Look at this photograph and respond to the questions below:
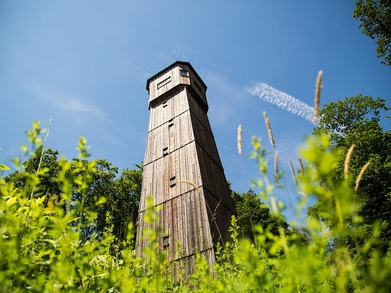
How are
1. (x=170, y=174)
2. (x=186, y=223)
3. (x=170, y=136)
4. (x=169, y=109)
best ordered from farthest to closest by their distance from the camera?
(x=169, y=109) < (x=170, y=136) < (x=170, y=174) < (x=186, y=223)

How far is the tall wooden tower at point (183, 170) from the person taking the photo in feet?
32.5

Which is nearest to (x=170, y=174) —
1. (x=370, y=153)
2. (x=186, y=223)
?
(x=186, y=223)

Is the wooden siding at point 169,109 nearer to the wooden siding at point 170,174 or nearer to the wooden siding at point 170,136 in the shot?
the wooden siding at point 170,136

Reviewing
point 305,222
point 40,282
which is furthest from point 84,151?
point 305,222

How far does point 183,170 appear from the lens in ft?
39.5

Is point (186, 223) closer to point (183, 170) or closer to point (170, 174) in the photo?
point (183, 170)

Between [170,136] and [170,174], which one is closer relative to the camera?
[170,174]

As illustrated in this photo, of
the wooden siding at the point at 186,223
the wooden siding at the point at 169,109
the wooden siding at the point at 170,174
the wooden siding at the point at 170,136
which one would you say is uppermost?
the wooden siding at the point at 169,109

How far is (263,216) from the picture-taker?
27.0m

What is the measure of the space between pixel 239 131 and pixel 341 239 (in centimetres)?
115

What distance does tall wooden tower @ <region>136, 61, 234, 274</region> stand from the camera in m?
9.91

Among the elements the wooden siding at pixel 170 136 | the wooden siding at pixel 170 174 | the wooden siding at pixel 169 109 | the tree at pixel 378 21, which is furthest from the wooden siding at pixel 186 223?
the tree at pixel 378 21

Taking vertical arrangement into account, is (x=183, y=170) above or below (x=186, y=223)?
above

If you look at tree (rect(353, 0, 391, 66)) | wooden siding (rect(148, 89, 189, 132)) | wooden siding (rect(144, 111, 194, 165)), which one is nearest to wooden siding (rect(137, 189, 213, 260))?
wooden siding (rect(144, 111, 194, 165))
